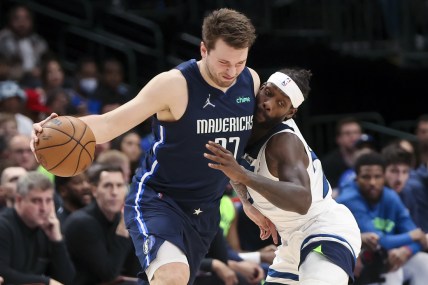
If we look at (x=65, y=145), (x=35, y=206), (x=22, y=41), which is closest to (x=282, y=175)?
(x=65, y=145)

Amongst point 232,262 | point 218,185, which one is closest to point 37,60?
point 232,262

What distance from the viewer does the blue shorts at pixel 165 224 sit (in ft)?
18.2

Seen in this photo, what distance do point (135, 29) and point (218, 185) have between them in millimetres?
8537

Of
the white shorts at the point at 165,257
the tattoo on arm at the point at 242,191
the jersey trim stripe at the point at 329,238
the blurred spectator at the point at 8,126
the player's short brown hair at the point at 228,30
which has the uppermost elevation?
the player's short brown hair at the point at 228,30

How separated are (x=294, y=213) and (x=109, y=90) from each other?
6.84 meters

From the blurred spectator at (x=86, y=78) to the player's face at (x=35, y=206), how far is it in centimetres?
505

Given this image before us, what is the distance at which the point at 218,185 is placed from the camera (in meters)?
5.88

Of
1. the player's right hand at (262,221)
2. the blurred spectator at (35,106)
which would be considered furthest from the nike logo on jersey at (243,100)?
the blurred spectator at (35,106)

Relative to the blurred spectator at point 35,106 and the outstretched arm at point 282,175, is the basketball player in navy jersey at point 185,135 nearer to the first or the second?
the outstretched arm at point 282,175

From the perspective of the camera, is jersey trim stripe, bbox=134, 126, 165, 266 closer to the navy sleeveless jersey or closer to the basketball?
the navy sleeveless jersey

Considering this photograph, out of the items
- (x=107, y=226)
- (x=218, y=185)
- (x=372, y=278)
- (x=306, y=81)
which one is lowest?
(x=372, y=278)

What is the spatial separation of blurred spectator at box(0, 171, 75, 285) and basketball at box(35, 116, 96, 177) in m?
1.82

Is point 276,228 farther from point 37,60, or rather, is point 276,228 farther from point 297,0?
point 297,0

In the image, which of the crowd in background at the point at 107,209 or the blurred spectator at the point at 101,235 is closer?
the crowd in background at the point at 107,209
